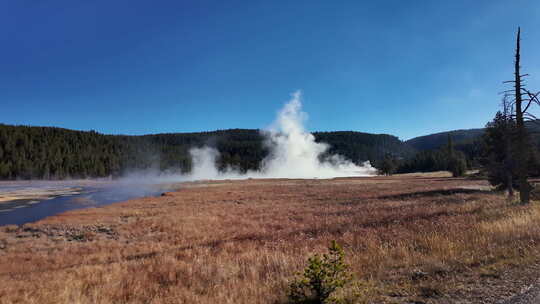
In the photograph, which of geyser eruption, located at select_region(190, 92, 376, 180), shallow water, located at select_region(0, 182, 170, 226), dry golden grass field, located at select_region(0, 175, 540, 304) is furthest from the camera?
geyser eruption, located at select_region(190, 92, 376, 180)

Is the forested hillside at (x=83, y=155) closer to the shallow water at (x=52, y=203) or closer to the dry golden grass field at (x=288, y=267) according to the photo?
the shallow water at (x=52, y=203)

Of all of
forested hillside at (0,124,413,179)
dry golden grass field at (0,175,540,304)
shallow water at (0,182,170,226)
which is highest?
forested hillside at (0,124,413,179)

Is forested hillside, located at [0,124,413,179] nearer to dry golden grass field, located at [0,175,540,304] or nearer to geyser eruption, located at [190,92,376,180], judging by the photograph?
geyser eruption, located at [190,92,376,180]

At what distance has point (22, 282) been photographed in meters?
8.35

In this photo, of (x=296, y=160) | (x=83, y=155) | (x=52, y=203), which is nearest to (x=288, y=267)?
(x=52, y=203)

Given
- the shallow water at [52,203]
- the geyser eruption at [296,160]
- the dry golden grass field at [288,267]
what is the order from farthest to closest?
the geyser eruption at [296,160], the shallow water at [52,203], the dry golden grass field at [288,267]

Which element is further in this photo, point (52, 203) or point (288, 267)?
point (52, 203)

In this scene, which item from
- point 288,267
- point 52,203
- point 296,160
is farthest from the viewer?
point 296,160

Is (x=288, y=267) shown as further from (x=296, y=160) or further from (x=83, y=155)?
(x=83, y=155)

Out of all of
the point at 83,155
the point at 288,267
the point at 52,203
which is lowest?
the point at 52,203

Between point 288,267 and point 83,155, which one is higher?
point 83,155

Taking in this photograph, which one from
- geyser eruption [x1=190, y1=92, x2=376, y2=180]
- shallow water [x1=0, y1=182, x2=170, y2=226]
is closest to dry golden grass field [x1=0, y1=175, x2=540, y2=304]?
shallow water [x1=0, y1=182, x2=170, y2=226]

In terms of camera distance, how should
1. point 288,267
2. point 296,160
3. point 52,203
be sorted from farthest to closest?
point 296,160 → point 52,203 → point 288,267

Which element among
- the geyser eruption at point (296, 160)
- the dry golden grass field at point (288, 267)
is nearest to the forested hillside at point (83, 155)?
the geyser eruption at point (296, 160)
